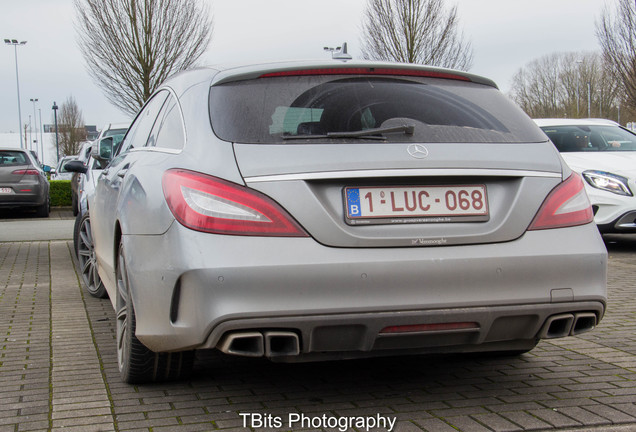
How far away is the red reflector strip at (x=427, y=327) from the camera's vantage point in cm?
321

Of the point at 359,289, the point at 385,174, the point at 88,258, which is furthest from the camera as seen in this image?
the point at 88,258

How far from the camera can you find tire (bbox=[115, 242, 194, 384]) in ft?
12.5

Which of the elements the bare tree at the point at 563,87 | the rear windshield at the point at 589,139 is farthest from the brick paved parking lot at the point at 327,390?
the bare tree at the point at 563,87

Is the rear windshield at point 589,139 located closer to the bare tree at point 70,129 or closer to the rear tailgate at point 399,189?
the rear tailgate at point 399,189

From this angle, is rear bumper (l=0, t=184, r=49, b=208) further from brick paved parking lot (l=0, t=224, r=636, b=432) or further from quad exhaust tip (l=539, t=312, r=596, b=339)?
quad exhaust tip (l=539, t=312, r=596, b=339)

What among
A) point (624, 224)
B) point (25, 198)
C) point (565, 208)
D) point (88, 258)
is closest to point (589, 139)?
point (624, 224)

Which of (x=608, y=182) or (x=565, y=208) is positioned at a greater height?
(x=565, y=208)

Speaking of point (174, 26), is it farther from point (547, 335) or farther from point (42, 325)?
point (547, 335)

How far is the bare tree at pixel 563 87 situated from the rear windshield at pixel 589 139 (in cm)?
6579

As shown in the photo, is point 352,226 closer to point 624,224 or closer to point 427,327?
point 427,327

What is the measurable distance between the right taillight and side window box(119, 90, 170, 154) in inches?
81.5

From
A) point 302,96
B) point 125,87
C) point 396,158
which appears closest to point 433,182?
point 396,158

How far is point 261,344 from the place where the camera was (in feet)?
10.3

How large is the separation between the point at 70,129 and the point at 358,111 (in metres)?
86.1
